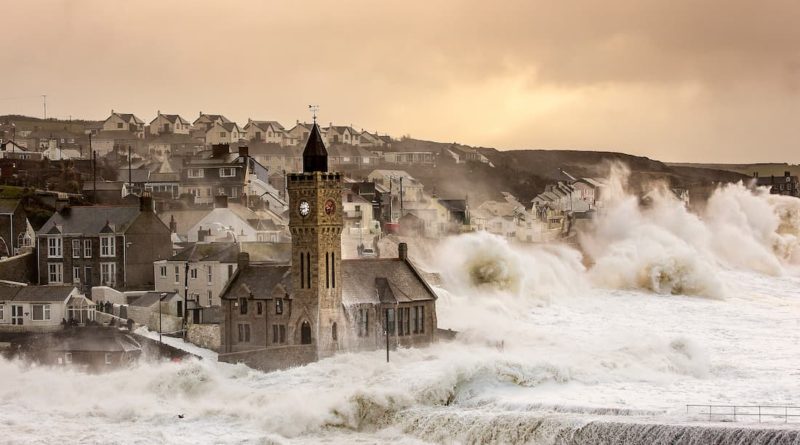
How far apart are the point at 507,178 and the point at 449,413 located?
9626 cm

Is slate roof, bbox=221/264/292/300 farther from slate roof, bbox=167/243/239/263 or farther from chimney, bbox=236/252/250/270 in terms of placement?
slate roof, bbox=167/243/239/263

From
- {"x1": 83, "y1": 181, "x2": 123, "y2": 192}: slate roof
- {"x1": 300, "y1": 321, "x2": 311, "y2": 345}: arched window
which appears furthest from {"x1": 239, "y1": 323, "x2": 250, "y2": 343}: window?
{"x1": 83, "y1": 181, "x2": 123, "y2": 192}: slate roof

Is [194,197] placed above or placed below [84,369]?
above

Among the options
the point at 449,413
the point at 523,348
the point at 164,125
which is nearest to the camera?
the point at 449,413

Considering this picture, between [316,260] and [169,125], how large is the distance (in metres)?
67.8

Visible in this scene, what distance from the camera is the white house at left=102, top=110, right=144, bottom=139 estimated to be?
12575cm

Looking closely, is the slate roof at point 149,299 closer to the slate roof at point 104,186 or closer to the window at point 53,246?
the window at point 53,246

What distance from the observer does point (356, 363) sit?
61.1 metres

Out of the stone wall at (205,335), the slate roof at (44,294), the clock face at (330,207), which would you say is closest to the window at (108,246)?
the slate roof at (44,294)

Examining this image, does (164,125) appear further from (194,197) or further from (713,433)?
(713,433)

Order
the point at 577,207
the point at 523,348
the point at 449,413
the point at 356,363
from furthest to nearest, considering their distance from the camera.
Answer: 1. the point at 577,207
2. the point at 523,348
3. the point at 356,363
4. the point at 449,413

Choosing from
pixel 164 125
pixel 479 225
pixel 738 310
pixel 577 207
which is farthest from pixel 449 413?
pixel 577 207

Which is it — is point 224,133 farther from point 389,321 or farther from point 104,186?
point 389,321

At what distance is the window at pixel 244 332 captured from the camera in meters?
64.4
